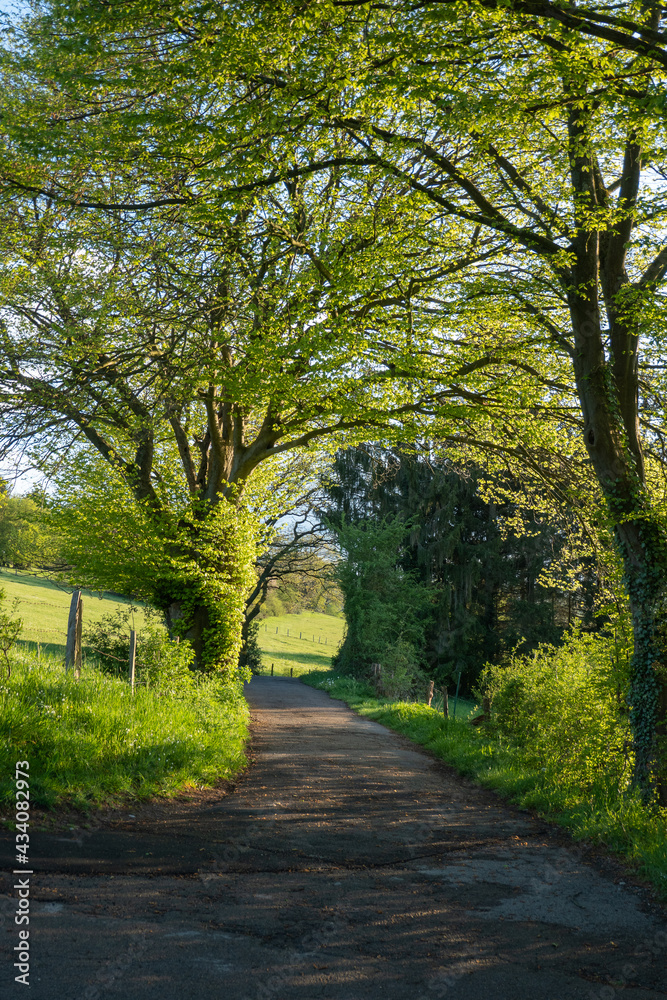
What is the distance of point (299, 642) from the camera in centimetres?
7044

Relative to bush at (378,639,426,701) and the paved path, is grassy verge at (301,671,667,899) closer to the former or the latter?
the paved path

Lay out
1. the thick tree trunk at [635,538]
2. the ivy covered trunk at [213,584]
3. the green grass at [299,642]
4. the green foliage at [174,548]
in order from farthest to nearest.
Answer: the green grass at [299,642], the ivy covered trunk at [213,584], the green foliage at [174,548], the thick tree trunk at [635,538]

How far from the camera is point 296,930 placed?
4398 millimetres

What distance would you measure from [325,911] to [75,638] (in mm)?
5039

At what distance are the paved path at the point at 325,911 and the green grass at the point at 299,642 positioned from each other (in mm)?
31488

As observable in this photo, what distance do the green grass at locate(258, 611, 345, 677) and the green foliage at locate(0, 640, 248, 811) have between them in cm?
2948

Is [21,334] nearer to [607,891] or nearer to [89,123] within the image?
[89,123]

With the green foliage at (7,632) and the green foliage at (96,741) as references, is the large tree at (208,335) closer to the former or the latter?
the green foliage at (7,632)

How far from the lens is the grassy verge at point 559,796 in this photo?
6566 mm

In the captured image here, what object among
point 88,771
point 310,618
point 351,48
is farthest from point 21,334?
point 310,618

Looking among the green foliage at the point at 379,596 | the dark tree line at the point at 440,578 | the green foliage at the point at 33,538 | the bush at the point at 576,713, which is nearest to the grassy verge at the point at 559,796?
the bush at the point at 576,713

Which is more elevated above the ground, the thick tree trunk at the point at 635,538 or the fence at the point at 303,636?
the thick tree trunk at the point at 635,538

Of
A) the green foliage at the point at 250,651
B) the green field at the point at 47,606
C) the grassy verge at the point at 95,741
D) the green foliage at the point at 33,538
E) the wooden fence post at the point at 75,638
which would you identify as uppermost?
the green foliage at the point at 33,538

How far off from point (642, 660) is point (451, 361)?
229 inches
